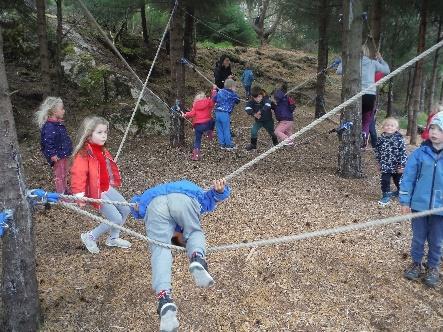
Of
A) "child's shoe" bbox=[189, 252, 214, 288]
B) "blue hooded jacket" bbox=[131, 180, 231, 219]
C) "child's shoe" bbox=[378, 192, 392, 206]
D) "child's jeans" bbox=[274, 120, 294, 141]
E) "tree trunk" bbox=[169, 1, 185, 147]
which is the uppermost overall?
"tree trunk" bbox=[169, 1, 185, 147]

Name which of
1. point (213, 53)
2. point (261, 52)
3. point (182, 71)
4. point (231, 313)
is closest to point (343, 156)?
point (182, 71)

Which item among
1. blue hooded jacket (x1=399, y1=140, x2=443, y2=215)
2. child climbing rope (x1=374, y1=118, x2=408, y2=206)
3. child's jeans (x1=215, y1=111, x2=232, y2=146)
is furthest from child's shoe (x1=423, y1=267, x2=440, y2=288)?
child's jeans (x1=215, y1=111, x2=232, y2=146)

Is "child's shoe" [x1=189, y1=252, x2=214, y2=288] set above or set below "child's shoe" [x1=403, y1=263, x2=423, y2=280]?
above

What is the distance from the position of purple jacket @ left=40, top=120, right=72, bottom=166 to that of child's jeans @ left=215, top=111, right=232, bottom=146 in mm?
3453

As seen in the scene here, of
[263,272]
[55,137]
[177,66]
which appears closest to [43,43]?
[177,66]

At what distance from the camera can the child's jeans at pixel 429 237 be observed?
155 inches

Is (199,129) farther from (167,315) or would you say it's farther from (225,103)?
(167,315)

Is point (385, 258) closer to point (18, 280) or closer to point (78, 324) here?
point (78, 324)

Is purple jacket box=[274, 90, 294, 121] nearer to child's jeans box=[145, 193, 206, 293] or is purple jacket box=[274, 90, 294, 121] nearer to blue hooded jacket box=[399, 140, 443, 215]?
blue hooded jacket box=[399, 140, 443, 215]

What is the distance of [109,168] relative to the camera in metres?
4.30

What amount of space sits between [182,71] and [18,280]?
5.34m

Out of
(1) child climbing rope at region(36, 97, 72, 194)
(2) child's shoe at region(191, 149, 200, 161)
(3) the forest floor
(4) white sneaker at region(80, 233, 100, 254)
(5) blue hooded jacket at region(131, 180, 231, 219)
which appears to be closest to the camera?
(5) blue hooded jacket at region(131, 180, 231, 219)

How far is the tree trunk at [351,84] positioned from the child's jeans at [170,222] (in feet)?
13.6

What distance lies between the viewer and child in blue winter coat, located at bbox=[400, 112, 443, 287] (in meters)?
3.84
